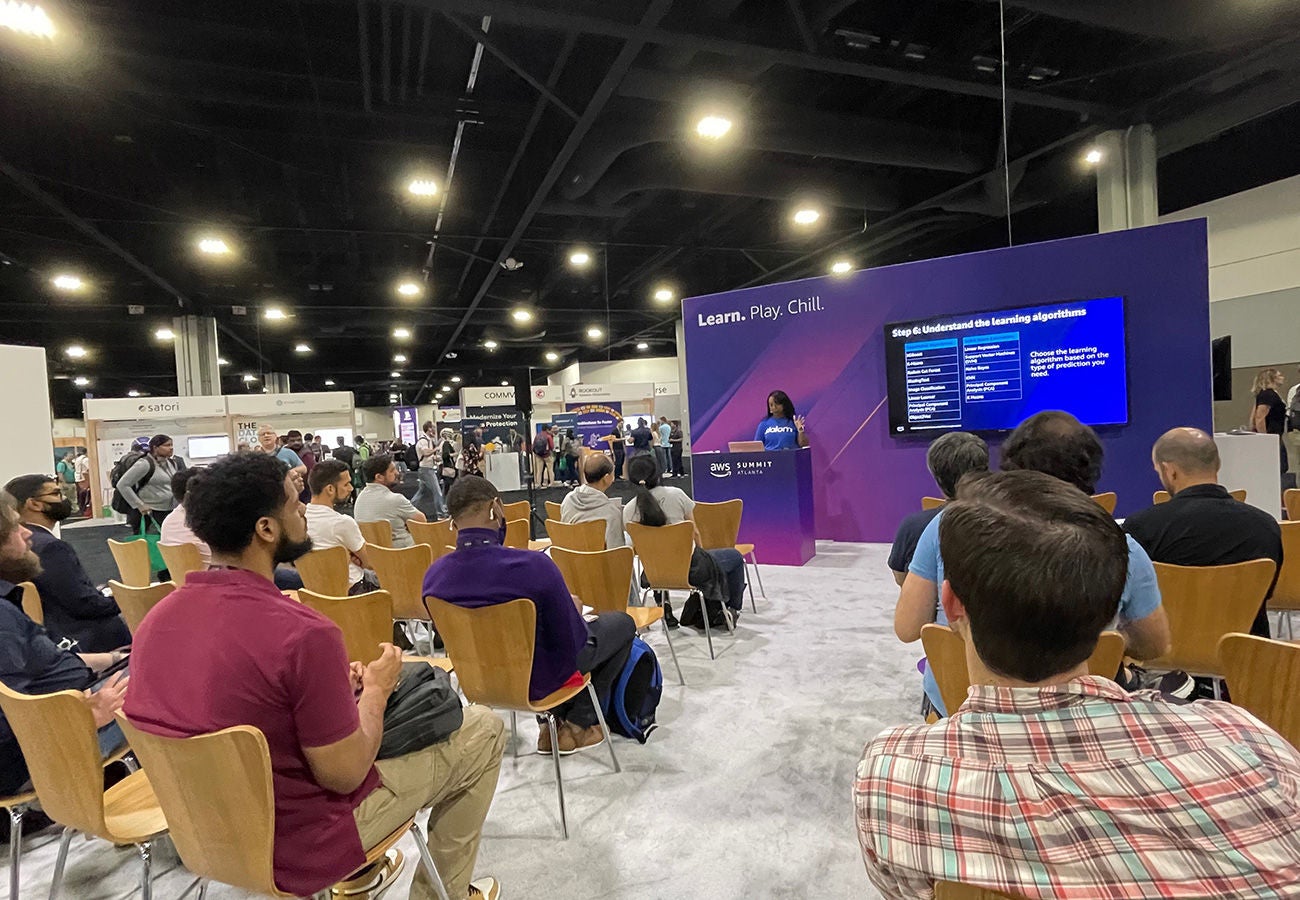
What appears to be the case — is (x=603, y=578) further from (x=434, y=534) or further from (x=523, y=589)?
(x=434, y=534)

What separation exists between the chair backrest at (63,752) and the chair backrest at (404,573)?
6.07ft

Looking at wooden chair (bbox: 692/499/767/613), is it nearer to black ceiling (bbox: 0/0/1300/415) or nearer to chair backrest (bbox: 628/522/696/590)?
chair backrest (bbox: 628/522/696/590)

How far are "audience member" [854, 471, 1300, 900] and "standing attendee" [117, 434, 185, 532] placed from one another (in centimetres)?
844

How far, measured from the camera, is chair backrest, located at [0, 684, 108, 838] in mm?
1502

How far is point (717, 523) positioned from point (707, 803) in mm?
2425

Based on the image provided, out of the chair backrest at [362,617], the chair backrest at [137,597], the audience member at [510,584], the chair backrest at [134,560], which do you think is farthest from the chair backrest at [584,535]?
the chair backrest at [134,560]

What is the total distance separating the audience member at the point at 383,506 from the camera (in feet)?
14.9

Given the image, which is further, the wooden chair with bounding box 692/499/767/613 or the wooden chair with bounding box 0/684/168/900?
the wooden chair with bounding box 692/499/767/613

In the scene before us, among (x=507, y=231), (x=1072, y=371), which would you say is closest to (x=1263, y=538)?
(x=1072, y=371)

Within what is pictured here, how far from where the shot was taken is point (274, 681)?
1.29 metres

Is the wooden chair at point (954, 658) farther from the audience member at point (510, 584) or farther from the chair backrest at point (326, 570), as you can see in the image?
the chair backrest at point (326, 570)

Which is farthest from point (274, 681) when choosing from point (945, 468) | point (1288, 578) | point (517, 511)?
point (517, 511)

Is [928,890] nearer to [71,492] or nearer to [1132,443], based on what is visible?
[1132,443]

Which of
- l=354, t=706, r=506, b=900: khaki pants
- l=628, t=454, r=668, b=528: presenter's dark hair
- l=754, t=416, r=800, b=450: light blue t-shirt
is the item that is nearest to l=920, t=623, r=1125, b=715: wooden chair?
l=354, t=706, r=506, b=900: khaki pants
